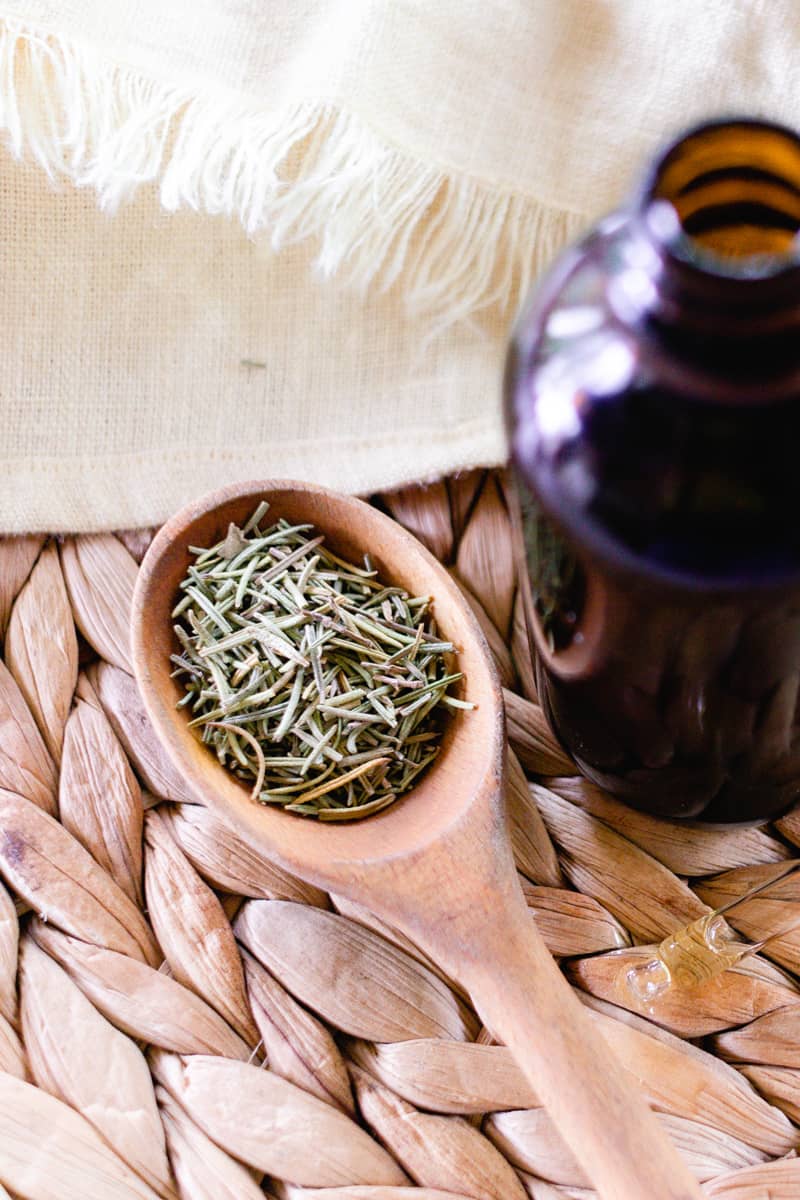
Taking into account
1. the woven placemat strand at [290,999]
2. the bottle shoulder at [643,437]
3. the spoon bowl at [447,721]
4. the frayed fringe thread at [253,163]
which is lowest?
the woven placemat strand at [290,999]

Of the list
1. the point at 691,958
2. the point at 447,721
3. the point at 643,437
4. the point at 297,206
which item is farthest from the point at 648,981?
the point at 297,206

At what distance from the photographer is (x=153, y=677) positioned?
0.63 metres

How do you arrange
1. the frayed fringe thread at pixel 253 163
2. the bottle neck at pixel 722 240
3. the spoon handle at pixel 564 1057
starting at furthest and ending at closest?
the frayed fringe thread at pixel 253 163 → the spoon handle at pixel 564 1057 → the bottle neck at pixel 722 240

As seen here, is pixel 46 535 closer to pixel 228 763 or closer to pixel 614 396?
→ pixel 228 763

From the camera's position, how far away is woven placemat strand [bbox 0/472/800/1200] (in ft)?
1.87

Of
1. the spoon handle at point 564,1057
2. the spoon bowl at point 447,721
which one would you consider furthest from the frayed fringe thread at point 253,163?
the spoon handle at point 564,1057

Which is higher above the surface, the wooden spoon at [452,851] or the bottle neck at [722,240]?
the bottle neck at [722,240]

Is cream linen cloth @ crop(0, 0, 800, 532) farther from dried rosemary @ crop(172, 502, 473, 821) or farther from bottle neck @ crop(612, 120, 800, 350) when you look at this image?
bottle neck @ crop(612, 120, 800, 350)

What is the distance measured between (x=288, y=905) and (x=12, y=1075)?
144 millimetres

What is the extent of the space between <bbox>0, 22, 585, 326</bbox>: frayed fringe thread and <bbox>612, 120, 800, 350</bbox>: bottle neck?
26 centimetres

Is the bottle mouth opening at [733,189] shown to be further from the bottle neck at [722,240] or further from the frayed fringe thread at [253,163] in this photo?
the frayed fringe thread at [253,163]

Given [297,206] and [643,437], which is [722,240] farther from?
[297,206]

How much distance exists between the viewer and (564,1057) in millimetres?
544

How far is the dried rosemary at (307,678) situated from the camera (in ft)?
2.02
